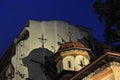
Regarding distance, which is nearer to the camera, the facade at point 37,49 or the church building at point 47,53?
the church building at point 47,53

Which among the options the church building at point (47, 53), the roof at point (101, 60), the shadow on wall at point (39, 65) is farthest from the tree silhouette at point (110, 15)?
the shadow on wall at point (39, 65)

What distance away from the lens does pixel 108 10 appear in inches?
1057

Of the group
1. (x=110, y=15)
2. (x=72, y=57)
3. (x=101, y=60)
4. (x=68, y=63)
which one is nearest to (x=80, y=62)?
(x=72, y=57)

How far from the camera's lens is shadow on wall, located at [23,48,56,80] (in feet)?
124

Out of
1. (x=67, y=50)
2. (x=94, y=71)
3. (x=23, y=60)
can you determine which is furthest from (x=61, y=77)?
(x=94, y=71)

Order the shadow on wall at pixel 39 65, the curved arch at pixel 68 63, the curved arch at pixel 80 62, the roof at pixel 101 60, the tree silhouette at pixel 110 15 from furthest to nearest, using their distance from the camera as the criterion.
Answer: the shadow on wall at pixel 39 65
the curved arch at pixel 80 62
the curved arch at pixel 68 63
the tree silhouette at pixel 110 15
the roof at pixel 101 60

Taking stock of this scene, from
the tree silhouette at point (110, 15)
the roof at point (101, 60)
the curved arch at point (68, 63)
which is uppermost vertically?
the tree silhouette at point (110, 15)

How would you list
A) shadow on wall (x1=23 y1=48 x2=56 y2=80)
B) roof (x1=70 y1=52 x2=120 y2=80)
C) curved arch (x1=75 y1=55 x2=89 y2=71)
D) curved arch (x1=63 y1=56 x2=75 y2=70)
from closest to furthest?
roof (x1=70 y1=52 x2=120 y2=80)
curved arch (x1=63 y1=56 x2=75 y2=70)
curved arch (x1=75 y1=55 x2=89 y2=71)
shadow on wall (x1=23 y1=48 x2=56 y2=80)

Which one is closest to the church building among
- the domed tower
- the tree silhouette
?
the domed tower

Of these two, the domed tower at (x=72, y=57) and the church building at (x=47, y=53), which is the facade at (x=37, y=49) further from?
the domed tower at (x=72, y=57)

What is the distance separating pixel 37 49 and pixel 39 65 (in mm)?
2124

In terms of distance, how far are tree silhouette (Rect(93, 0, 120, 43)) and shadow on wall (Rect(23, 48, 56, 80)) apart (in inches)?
460

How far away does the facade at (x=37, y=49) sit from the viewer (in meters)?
37.8

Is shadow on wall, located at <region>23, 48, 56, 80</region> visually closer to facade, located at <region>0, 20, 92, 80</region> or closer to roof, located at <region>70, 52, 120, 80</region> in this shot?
facade, located at <region>0, 20, 92, 80</region>
